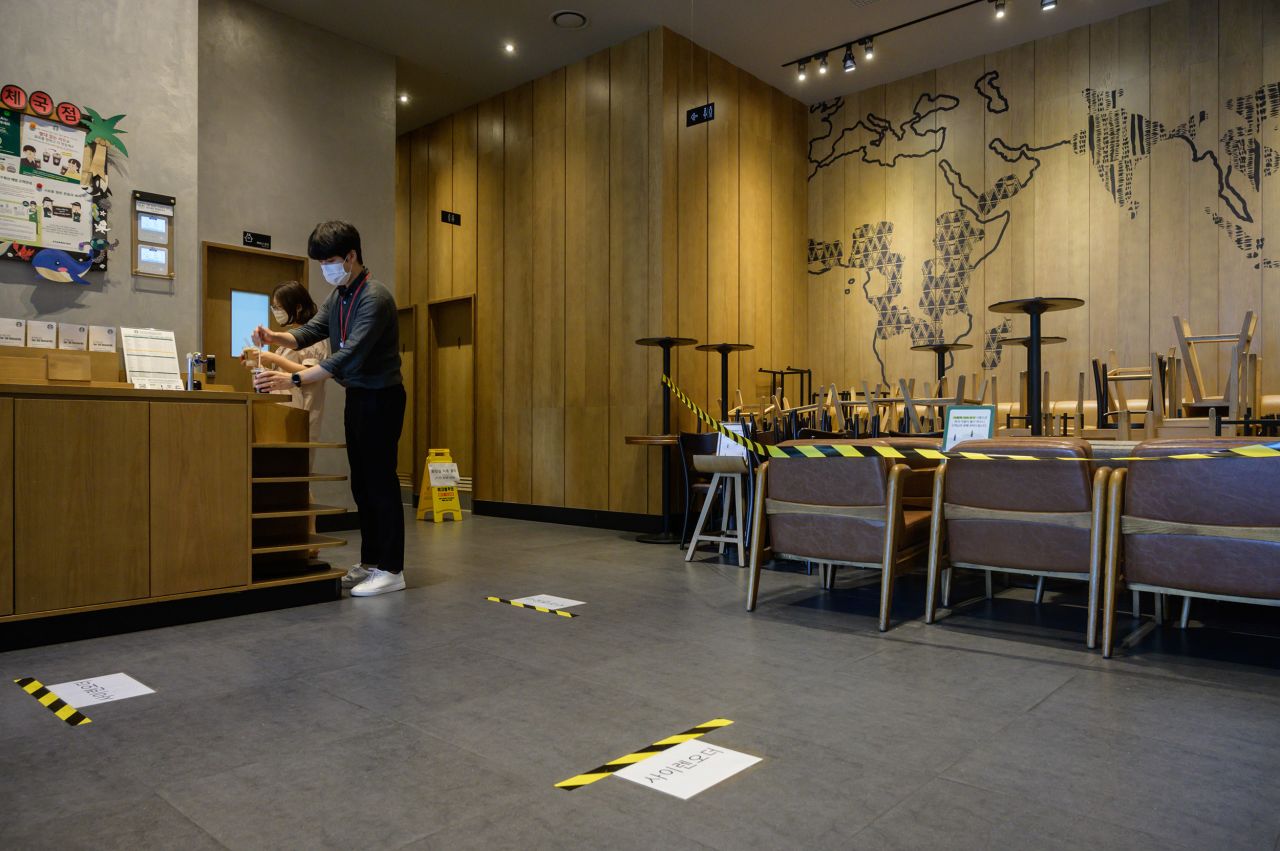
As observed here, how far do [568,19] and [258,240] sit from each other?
3.15 metres

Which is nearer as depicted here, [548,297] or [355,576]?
[355,576]

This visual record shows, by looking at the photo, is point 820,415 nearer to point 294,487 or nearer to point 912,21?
point 912,21

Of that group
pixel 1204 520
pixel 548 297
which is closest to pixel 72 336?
pixel 1204 520

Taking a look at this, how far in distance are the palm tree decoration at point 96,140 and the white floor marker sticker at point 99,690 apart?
8.35 ft

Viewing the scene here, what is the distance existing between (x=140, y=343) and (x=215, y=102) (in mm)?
3571

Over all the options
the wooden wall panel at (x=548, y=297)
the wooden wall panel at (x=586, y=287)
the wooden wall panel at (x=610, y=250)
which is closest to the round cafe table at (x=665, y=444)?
the wooden wall panel at (x=610, y=250)

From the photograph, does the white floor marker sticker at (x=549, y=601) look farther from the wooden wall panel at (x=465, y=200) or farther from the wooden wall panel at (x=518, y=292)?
the wooden wall panel at (x=465, y=200)

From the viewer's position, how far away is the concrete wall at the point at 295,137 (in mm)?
6305

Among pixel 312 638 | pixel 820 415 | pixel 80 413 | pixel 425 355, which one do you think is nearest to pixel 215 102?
pixel 425 355

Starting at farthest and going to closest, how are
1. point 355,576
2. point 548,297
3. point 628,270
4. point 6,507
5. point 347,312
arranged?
point 548,297, point 628,270, point 355,576, point 347,312, point 6,507

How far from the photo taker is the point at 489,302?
336 inches

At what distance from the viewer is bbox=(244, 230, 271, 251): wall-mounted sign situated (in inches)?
253

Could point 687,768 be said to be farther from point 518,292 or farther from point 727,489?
point 518,292

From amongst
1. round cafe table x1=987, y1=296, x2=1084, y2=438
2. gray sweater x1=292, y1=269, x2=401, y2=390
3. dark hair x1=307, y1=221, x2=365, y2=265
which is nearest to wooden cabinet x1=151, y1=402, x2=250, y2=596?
gray sweater x1=292, y1=269, x2=401, y2=390
